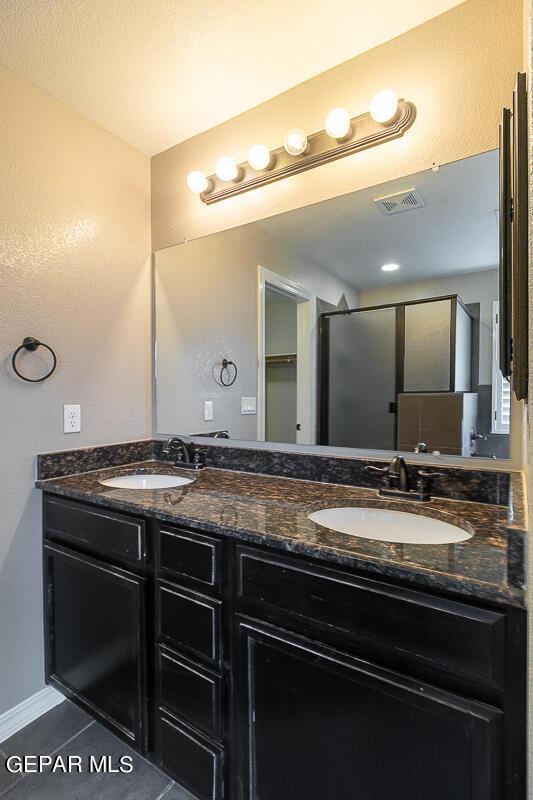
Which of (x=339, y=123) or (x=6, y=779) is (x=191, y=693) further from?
(x=339, y=123)

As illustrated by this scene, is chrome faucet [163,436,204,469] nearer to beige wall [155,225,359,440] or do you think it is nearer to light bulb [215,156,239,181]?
beige wall [155,225,359,440]

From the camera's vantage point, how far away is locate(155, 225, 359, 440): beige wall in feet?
5.49

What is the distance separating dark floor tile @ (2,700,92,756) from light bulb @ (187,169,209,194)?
2229 millimetres

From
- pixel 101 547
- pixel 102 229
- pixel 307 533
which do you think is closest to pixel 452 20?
pixel 102 229

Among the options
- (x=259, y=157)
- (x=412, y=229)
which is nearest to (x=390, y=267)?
(x=412, y=229)

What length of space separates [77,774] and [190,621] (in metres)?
0.74

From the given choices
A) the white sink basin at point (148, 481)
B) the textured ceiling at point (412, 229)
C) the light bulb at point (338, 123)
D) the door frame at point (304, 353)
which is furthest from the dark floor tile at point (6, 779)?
the light bulb at point (338, 123)

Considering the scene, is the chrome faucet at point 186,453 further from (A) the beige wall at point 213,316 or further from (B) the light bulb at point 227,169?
(B) the light bulb at point 227,169

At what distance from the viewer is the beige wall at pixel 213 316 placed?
1.67 m

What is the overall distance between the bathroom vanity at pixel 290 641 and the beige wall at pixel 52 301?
0.15 metres

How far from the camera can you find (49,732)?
145cm

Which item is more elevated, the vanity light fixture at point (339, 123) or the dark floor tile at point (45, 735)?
the vanity light fixture at point (339, 123)

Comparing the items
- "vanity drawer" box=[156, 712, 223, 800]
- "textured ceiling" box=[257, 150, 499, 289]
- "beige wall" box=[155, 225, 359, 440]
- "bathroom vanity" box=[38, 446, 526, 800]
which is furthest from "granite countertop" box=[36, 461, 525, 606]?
"textured ceiling" box=[257, 150, 499, 289]

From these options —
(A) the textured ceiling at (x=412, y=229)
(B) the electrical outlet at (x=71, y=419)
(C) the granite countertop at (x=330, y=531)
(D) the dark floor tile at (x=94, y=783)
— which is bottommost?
(D) the dark floor tile at (x=94, y=783)
